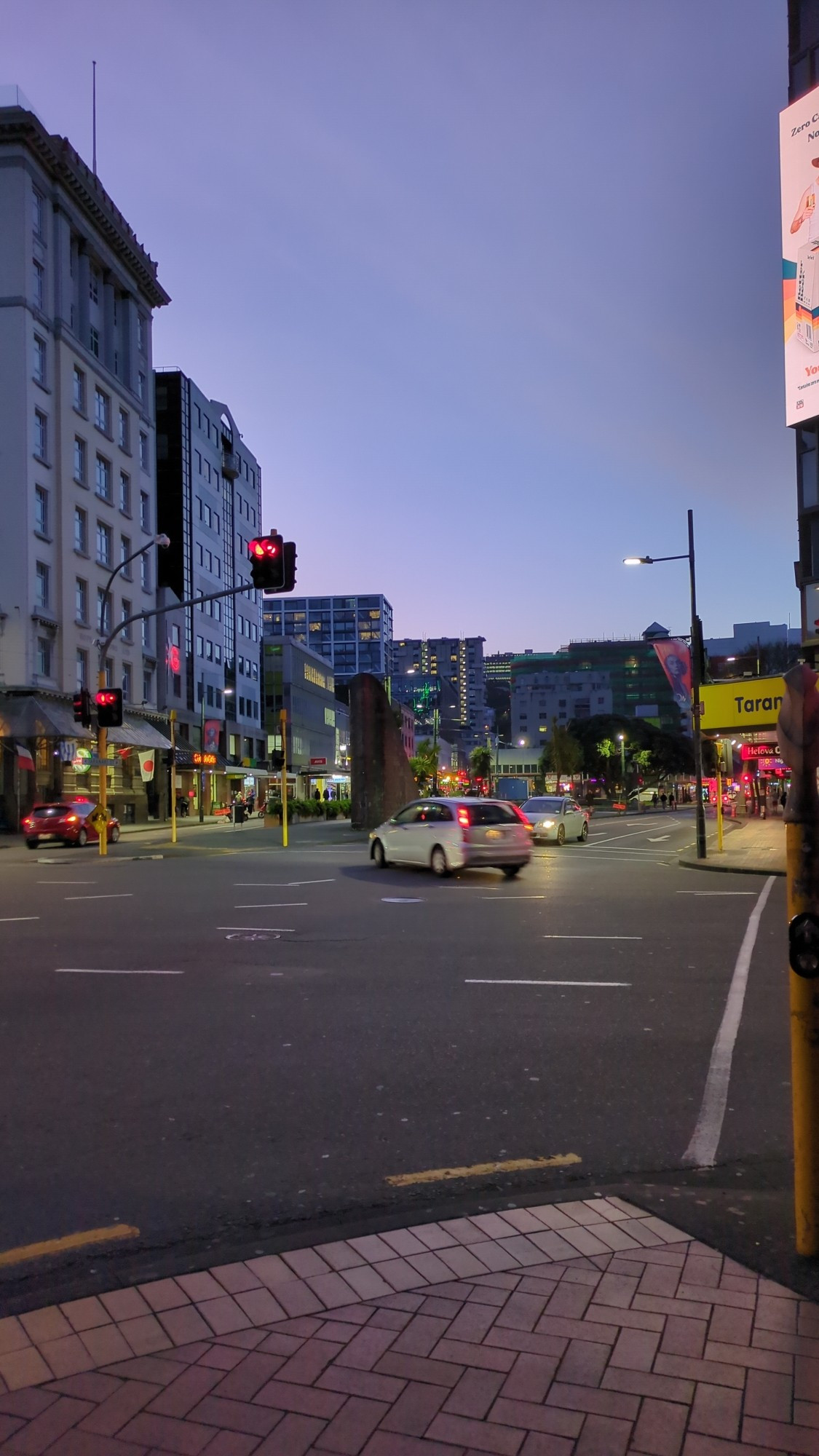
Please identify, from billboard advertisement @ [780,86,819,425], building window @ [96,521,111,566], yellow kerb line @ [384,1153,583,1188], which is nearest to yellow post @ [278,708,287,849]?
billboard advertisement @ [780,86,819,425]

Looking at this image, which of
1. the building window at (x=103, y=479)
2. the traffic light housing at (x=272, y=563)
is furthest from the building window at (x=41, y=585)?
the traffic light housing at (x=272, y=563)

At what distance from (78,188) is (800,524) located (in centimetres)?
3396

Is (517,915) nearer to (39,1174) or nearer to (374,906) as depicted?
(374,906)

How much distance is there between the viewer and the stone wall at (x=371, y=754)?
39.9 metres

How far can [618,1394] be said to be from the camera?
2.91 m

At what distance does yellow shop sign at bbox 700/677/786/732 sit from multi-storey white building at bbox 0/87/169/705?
25932mm

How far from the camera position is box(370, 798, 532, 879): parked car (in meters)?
20.8

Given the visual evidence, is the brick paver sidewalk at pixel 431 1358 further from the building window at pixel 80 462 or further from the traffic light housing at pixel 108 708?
the building window at pixel 80 462

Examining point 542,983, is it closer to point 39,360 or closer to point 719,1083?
point 719,1083

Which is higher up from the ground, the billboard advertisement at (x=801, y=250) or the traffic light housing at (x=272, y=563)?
the billboard advertisement at (x=801, y=250)

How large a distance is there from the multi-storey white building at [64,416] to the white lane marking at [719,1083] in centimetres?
3762

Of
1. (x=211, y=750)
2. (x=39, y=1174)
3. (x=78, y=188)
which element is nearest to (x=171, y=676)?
(x=211, y=750)

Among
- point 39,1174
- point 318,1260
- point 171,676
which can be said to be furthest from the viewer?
point 171,676

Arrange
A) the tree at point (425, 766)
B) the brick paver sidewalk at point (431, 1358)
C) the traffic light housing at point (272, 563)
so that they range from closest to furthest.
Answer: the brick paver sidewalk at point (431, 1358), the traffic light housing at point (272, 563), the tree at point (425, 766)
